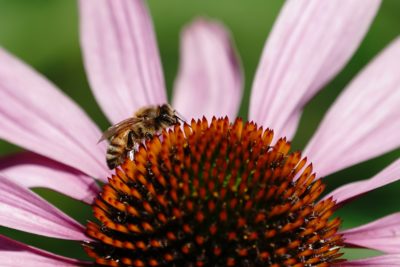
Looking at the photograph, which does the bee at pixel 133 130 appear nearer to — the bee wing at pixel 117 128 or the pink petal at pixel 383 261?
the bee wing at pixel 117 128

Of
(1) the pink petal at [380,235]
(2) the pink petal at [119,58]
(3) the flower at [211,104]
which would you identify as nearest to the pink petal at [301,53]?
(3) the flower at [211,104]

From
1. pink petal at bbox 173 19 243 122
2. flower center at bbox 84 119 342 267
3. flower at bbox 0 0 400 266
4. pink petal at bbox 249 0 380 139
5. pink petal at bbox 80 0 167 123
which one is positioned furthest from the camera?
pink petal at bbox 173 19 243 122

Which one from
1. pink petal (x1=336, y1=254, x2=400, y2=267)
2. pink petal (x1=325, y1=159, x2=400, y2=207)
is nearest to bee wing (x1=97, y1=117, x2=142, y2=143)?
pink petal (x1=325, y1=159, x2=400, y2=207)

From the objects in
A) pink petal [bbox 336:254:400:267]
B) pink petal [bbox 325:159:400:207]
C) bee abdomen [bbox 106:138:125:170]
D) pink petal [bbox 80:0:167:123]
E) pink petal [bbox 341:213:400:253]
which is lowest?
pink petal [bbox 336:254:400:267]

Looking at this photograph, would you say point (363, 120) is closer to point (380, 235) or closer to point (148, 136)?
point (380, 235)

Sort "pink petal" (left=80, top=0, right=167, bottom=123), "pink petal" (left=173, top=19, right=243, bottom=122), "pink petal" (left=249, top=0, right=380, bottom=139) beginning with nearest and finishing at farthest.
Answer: "pink petal" (left=249, top=0, right=380, bottom=139) → "pink petal" (left=80, top=0, right=167, bottom=123) → "pink petal" (left=173, top=19, right=243, bottom=122)

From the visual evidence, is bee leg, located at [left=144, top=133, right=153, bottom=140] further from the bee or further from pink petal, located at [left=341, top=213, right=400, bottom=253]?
pink petal, located at [left=341, top=213, right=400, bottom=253]

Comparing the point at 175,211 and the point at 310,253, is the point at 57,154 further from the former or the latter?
the point at 310,253

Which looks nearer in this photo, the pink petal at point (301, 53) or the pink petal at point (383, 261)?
the pink petal at point (383, 261)
